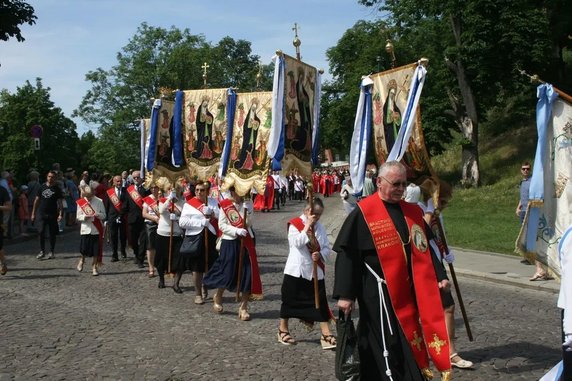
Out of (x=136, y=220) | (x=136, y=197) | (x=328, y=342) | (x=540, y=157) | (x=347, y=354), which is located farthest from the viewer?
(x=136, y=197)

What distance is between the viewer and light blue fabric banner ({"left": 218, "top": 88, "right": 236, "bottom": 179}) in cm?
1160

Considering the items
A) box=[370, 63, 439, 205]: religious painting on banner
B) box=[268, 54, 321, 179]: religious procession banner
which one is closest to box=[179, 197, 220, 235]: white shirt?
box=[268, 54, 321, 179]: religious procession banner

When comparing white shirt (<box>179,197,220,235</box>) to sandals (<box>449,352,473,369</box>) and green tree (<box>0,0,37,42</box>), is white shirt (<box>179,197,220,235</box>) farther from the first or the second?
green tree (<box>0,0,37,42</box>)

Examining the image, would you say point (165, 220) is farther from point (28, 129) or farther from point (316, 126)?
point (28, 129)

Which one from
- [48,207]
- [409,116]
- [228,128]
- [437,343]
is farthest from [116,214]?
[437,343]

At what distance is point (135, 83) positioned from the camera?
59062 millimetres

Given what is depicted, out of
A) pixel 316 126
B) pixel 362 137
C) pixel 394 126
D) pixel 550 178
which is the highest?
pixel 316 126

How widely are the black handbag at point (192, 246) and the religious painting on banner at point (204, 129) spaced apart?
2.32 metres

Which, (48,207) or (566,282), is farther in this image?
(48,207)

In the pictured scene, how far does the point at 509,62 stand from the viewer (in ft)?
108

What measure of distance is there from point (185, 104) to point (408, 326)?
29.5 ft

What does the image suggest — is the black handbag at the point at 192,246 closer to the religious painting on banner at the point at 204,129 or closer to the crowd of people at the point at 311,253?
the crowd of people at the point at 311,253

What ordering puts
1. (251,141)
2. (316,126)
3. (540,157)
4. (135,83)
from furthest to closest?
(135,83) < (251,141) < (316,126) < (540,157)

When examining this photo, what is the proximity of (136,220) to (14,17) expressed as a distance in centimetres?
1021
